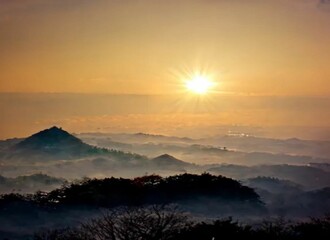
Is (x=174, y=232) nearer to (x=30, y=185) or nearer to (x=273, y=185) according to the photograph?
(x=273, y=185)

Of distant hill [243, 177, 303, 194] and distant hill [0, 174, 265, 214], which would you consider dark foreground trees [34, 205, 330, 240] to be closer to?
distant hill [0, 174, 265, 214]

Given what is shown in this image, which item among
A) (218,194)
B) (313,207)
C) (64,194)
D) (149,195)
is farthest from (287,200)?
(64,194)

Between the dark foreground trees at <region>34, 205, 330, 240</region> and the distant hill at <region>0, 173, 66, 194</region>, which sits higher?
the distant hill at <region>0, 173, 66, 194</region>

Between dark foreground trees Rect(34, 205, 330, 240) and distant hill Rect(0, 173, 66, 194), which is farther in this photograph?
distant hill Rect(0, 173, 66, 194)

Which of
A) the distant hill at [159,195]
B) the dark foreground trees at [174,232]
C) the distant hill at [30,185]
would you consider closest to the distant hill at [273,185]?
the distant hill at [159,195]

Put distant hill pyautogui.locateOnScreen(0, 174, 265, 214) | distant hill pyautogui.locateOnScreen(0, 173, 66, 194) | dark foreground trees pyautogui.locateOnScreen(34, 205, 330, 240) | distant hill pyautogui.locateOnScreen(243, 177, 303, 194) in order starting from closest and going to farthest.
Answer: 1. dark foreground trees pyautogui.locateOnScreen(34, 205, 330, 240)
2. distant hill pyautogui.locateOnScreen(0, 174, 265, 214)
3. distant hill pyautogui.locateOnScreen(243, 177, 303, 194)
4. distant hill pyautogui.locateOnScreen(0, 173, 66, 194)

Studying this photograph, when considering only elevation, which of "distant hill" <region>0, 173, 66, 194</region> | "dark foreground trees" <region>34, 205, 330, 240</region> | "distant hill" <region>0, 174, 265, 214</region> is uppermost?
"distant hill" <region>0, 173, 66, 194</region>

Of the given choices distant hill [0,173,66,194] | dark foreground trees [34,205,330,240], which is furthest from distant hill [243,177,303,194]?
dark foreground trees [34,205,330,240]

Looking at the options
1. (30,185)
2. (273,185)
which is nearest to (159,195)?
(273,185)

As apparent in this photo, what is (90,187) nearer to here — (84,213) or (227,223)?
(84,213)

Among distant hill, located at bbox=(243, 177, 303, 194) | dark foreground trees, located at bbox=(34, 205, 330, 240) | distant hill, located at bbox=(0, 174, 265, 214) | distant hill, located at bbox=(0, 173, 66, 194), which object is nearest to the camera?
dark foreground trees, located at bbox=(34, 205, 330, 240)

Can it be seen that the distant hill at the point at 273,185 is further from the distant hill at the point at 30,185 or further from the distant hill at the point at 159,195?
the distant hill at the point at 30,185

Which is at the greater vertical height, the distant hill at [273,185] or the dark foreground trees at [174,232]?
the distant hill at [273,185]
